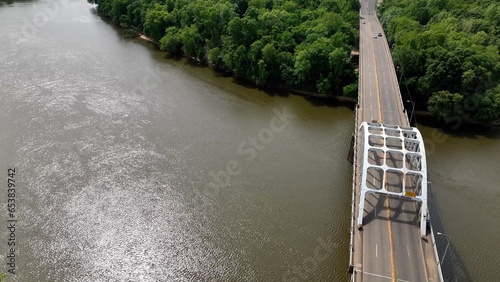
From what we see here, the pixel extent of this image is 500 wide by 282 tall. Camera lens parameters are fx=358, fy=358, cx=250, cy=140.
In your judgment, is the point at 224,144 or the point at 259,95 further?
the point at 259,95

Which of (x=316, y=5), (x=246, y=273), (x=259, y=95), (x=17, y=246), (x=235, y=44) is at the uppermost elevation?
(x=316, y=5)

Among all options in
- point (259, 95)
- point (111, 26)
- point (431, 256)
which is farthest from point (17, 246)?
point (111, 26)

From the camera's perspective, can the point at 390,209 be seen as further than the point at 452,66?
No

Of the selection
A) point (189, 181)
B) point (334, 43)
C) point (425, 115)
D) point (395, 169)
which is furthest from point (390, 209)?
point (334, 43)

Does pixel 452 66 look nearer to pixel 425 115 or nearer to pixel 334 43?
pixel 425 115

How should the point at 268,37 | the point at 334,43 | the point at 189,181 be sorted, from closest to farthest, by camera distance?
the point at 189,181
the point at 334,43
the point at 268,37

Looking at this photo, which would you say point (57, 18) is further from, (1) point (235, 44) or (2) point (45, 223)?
(2) point (45, 223)

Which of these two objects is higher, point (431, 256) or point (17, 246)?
point (431, 256)

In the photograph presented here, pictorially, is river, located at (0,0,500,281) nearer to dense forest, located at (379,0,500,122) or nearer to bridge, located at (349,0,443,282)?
bridge, located at (349,0,443,282)
